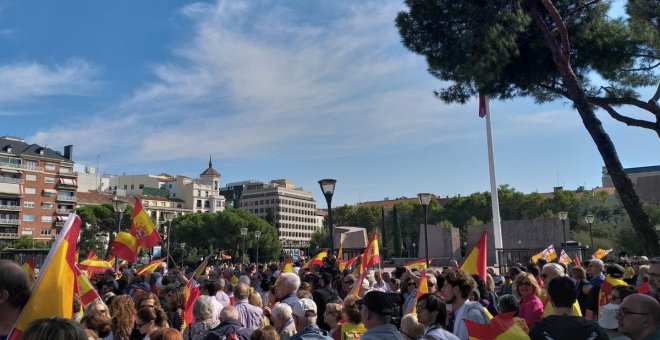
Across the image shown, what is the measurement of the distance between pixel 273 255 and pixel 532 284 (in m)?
71.6

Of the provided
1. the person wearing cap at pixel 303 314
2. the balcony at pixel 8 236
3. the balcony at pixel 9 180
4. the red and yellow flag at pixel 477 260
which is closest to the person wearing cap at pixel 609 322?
the person wearing cap at pixel 303 314

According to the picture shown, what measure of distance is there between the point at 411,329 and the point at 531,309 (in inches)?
90.7

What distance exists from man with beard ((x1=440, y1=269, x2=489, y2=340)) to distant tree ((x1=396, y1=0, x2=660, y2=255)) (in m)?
6.02

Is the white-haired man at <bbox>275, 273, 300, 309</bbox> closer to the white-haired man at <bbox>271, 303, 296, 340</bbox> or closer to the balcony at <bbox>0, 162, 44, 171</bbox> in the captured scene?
the white-haired man at <bbox>271, 303, 296, 340</bbox>

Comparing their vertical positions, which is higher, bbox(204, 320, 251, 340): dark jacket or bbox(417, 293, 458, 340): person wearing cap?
bbox(417, 293, 458, 340): person wearing cap

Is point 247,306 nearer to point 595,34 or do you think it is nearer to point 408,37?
point 408,37

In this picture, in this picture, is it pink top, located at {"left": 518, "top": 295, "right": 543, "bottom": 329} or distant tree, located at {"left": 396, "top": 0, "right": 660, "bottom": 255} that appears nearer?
pink top, located at {"left": 518, "top": 295, "right": 543, "bottom": 329}

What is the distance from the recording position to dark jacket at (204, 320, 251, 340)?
4.73 m

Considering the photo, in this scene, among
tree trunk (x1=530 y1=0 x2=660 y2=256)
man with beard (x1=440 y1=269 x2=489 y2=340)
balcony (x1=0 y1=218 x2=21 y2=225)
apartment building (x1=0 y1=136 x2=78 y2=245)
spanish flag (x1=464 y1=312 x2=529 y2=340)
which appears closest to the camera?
spanish flag (x1=464 y1=312 x2=529 y2=340)

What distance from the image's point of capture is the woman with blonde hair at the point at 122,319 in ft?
15.4

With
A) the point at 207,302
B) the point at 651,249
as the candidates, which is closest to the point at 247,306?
the point at 207,302

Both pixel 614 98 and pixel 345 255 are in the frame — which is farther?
pixel 345 255

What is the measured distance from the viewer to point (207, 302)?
546cm

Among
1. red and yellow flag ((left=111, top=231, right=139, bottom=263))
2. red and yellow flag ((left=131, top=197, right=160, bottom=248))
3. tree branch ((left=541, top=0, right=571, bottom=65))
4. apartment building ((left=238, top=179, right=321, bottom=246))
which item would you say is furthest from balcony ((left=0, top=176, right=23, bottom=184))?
tree branch ((left=541, top=0, right=571, bottom=65))
